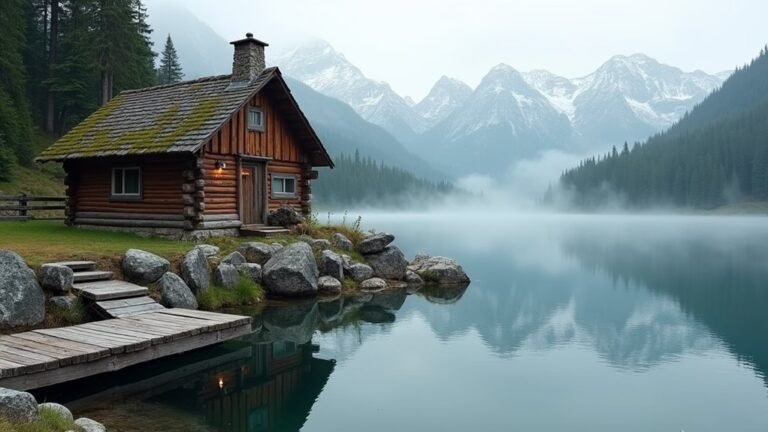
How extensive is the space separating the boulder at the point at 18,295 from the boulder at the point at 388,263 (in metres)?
14.8

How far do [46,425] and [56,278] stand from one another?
7832 millimetres

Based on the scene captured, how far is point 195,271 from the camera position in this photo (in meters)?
18.5

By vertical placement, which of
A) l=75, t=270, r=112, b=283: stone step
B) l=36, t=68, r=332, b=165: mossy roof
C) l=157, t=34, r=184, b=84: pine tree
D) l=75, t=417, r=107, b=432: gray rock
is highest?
l=157, t=34, r=184, b=84: pine tree

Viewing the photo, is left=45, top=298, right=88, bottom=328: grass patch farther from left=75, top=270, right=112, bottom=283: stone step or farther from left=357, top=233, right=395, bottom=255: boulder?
left=357, top=233, right=395, bottom=255: boulder

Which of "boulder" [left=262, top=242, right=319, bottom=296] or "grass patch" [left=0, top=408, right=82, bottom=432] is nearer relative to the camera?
"grass patch" [left=0, top=408, right=82, bottom=432]

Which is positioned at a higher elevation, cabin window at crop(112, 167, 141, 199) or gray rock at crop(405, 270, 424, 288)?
cabin window at crop(112, 167, 141, 199)

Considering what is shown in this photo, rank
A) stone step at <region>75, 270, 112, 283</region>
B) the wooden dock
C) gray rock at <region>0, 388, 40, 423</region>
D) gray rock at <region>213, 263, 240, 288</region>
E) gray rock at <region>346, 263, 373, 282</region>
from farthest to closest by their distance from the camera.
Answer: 1. gray rock at <region>346, 263, 373, 282</region>
2. gray rock at <region>213, 263, 240, 288</region>
3. stone step at <region>75, 270, 112, 283</region>
4. the wooden dock
5. gray rock at <region>0, 388, 40, 423</region>

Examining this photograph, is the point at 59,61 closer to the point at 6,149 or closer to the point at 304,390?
the point at 6,149

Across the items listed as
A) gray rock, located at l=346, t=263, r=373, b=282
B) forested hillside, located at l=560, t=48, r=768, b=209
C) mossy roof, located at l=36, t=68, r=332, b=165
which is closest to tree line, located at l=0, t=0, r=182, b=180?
mossy roof, located at l=36, t=68, r=332, b=165

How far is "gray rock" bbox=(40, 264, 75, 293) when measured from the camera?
1448 centimetres

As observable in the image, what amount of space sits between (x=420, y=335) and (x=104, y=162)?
16558 millimetres

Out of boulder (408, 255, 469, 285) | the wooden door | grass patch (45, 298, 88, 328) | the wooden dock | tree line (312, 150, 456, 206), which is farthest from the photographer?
tree line (312, 150, 456, 206)

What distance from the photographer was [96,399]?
1103 centimetres

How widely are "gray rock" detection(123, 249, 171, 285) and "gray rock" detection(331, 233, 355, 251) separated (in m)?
10.2
